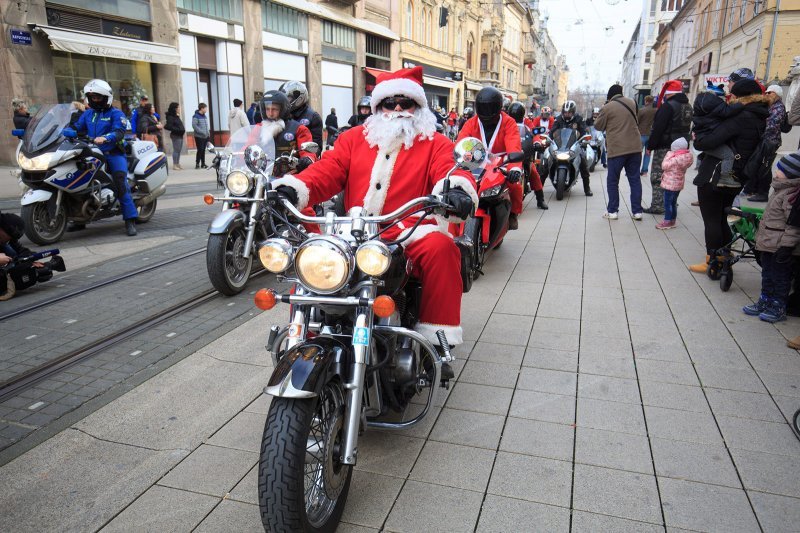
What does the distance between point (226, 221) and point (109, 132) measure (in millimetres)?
3290

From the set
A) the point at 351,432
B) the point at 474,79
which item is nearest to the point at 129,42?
the point at 351,432

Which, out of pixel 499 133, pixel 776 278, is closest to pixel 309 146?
pixel 499 133

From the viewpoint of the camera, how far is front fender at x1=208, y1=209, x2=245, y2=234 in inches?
206

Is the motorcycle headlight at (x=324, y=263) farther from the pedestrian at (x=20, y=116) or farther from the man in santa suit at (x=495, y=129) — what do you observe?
the pedestrian at (x=20, y=116)

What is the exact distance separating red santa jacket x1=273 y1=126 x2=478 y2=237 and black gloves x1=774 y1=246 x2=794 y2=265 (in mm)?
2860

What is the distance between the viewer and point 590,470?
2799 mm

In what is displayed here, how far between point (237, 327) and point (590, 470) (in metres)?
2.94

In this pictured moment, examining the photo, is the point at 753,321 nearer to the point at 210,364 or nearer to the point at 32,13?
the point at 210,364

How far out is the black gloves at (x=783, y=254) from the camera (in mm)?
4531

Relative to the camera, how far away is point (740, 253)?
5.76m

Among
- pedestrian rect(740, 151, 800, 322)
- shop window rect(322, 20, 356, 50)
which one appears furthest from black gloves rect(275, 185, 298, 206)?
shop window rect(322, 20, 356, 50)

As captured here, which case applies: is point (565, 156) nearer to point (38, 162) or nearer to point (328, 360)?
point (38, 162)

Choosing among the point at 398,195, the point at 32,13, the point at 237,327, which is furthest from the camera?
the point at 32,13

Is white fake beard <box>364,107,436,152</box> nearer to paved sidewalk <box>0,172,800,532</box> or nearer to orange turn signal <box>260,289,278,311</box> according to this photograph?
orange turn signal <box>260,289,278,311</box>
